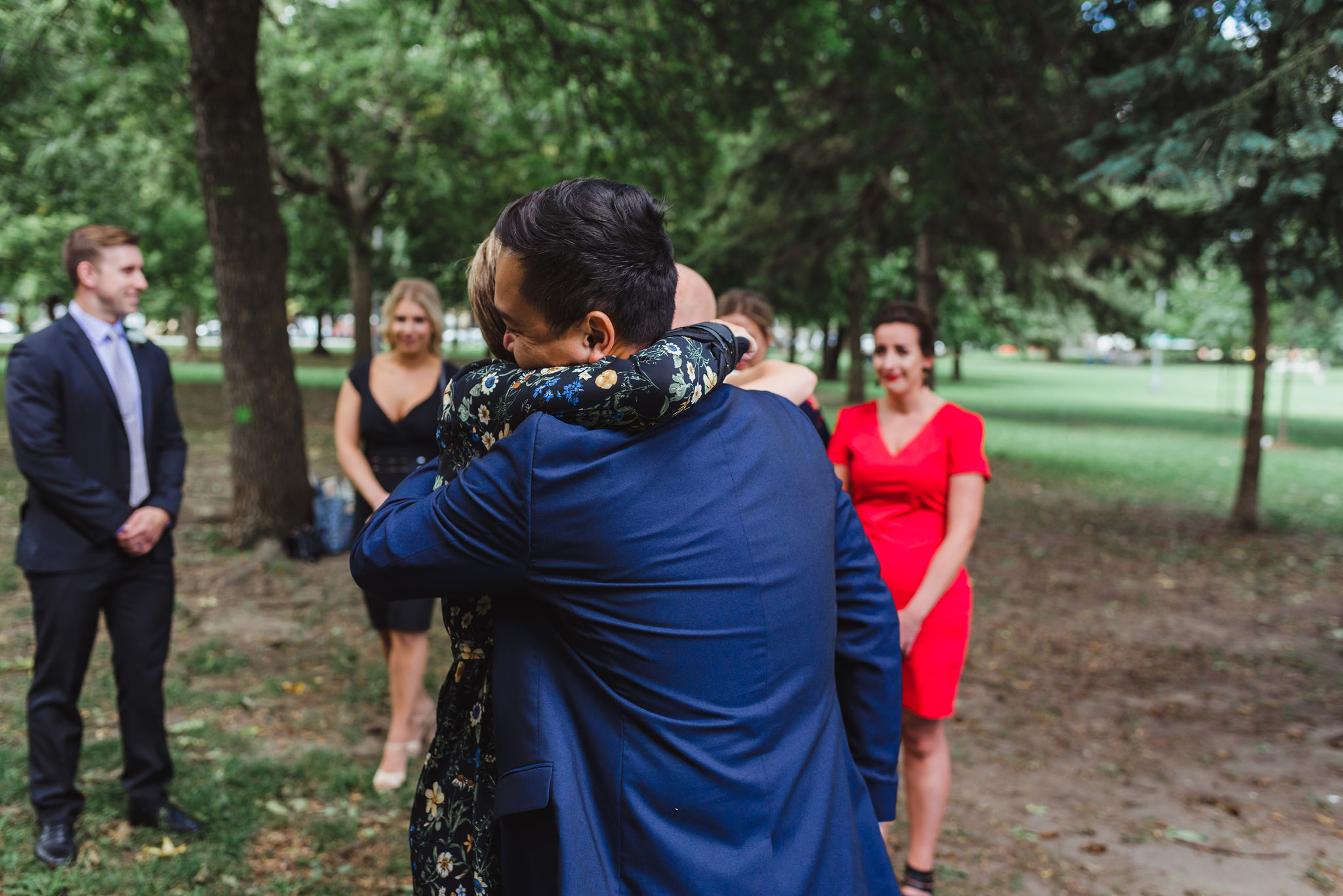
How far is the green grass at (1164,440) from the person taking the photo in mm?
13711

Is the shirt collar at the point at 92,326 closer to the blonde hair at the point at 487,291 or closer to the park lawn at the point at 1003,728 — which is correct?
the park lawn at the point at 1003,728

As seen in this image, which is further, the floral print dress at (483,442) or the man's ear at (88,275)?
the man's ear at (88,275)

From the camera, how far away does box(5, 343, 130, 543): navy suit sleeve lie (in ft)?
11.3

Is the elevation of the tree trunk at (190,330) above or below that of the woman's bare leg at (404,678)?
above

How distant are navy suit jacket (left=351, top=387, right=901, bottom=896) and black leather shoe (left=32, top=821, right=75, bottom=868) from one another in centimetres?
298

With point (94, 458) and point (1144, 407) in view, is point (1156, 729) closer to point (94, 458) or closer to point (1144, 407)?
point (94, 458)

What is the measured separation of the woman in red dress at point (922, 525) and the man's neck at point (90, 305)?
272 centimetres

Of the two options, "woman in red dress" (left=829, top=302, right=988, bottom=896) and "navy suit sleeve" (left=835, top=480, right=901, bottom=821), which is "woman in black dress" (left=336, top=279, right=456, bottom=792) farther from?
"navy suit sleeve" (left=835, top=480, right=901, bottom=821)

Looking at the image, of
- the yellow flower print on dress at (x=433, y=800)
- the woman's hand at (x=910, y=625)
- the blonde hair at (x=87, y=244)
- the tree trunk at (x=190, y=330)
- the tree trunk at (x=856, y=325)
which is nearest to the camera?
the yellow flower print on dress at (x=433, y=800)

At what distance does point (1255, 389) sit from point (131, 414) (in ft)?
35.5

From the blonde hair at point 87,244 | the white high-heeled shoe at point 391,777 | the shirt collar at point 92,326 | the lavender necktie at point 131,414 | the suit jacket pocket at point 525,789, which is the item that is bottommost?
the white high-heeled shoe at point 391,777

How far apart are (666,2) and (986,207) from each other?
3988 mm

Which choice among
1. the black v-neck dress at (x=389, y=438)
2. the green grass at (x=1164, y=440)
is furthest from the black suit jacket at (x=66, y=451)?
the green grass at (x=1164, y=440)

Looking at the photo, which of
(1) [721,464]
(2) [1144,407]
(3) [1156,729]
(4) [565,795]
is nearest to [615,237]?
(1) [721,464]
